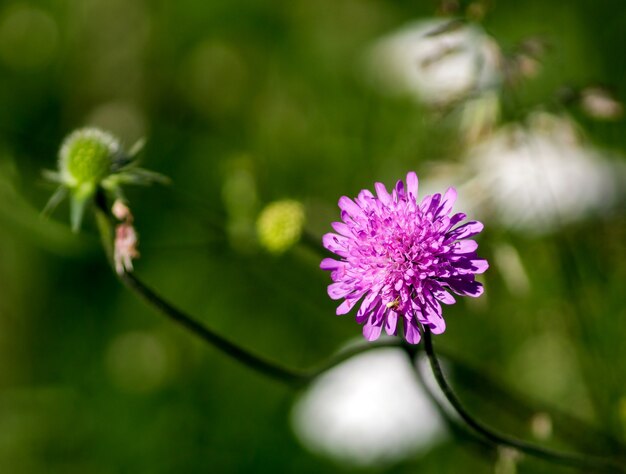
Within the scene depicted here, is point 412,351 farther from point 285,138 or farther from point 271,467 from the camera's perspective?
point 285,138

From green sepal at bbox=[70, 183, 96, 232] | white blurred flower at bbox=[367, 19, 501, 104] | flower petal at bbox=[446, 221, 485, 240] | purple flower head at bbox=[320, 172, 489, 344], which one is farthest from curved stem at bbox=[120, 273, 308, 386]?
white blurred flower at bbox=[367, 19, 501, 104]

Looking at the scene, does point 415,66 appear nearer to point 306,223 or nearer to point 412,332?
point 306,223

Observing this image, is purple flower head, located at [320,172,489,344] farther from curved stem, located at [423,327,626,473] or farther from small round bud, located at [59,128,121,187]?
small round bud, located at [59,128,121,187]

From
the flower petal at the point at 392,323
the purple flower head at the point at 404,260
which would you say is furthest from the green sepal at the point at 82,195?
the flower petal at the point at 392,323

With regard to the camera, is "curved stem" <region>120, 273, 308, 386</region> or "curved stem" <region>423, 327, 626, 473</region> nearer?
"curved stem" <region>423, 327, 626, 473</region>

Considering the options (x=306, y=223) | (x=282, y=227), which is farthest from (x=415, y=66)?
(x=282, y=227)

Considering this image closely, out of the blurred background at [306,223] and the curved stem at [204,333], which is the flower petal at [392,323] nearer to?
the curved stem at [204,333]
